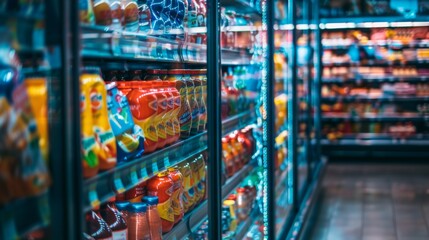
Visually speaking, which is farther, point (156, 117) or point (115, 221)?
point (156, 117)

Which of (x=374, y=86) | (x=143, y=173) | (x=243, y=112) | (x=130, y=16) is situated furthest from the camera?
(x=374, y=86)

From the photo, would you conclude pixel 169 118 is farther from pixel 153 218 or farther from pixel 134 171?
pixel 134 171

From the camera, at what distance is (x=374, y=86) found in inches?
420

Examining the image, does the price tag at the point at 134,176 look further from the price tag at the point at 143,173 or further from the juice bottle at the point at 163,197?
the juice bottle at the point at 163,197

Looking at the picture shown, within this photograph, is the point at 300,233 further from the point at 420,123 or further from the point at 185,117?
the point at 420,123

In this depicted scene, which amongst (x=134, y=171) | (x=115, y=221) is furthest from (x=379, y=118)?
(x=134, y=171)

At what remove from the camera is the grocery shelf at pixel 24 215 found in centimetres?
118

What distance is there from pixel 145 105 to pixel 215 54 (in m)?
0.36

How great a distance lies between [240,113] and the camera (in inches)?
151

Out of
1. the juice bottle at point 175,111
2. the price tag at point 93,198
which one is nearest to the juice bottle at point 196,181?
the juice bottle at point 175,111

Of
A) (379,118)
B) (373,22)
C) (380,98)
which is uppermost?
(373,22)

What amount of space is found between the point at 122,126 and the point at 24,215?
842mm

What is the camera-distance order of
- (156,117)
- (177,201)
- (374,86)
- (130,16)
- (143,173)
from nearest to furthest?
(143,173), (130,16), (156,117), (177,201), (374,86)

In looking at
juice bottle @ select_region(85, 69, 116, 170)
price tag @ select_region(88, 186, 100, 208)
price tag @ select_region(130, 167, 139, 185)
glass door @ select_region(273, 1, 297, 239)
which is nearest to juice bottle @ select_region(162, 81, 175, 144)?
price tag @ select_region(130, 167, 139, 185)
